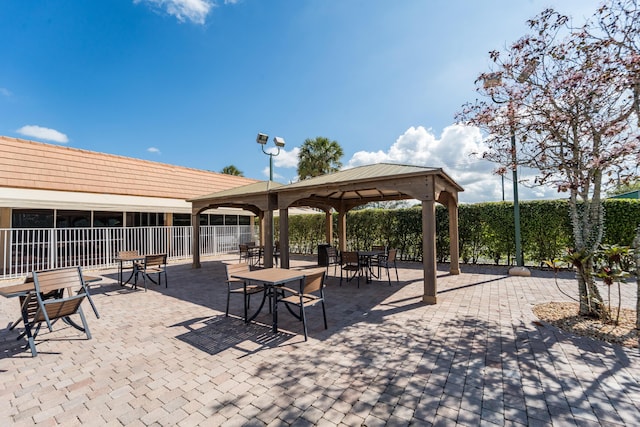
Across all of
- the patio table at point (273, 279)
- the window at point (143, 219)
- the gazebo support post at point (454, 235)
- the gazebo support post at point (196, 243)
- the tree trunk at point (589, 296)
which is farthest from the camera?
the window at point (143, 219)

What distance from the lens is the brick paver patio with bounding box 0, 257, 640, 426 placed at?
2.69 metres

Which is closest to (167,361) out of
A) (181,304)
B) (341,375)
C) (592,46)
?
(341,375)

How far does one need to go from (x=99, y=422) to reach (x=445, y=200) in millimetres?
10463

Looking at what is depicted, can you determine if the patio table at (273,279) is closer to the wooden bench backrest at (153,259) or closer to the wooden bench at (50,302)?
the wooden bench at (50,302)

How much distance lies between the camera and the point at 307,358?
385cm

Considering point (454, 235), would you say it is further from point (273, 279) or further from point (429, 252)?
point (273, 279)

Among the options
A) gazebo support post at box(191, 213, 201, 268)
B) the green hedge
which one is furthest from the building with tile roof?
the green hedge

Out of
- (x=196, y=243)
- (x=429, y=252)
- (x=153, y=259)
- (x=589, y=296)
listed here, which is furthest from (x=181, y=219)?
(x=589, y=296)

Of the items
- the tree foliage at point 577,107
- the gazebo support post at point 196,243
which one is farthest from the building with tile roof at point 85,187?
the tree foliage at point 577,107

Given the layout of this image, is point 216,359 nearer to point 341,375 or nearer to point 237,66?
point 341,375

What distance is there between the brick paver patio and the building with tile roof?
7336 mm

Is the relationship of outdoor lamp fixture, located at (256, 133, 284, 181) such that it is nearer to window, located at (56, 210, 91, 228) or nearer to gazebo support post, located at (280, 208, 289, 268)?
gazebo support post, located at (280, 208, 289, 268)

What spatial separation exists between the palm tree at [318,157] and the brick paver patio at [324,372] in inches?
698

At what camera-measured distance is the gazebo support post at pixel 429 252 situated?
6.51 meters
